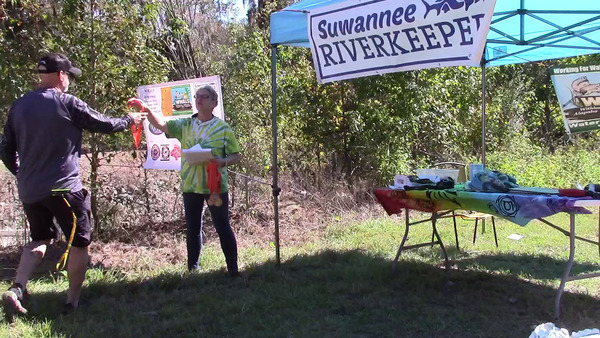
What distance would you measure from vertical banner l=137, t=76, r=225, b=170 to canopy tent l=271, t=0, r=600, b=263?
87 centimetres

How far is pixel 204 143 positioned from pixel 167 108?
1.14 meters

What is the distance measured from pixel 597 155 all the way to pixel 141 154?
10.4 metres

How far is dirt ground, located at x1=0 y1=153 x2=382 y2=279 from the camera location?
6.00 m

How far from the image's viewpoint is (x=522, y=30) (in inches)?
251

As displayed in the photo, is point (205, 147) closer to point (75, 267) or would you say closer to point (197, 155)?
point (197, 155)

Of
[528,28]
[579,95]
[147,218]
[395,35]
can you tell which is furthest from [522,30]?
[147,218]

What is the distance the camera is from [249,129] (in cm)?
806

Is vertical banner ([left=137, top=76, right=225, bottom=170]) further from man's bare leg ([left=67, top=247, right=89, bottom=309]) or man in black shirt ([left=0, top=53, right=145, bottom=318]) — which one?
man's bare leg ([left=67, top=247, right=89, bottom=309])

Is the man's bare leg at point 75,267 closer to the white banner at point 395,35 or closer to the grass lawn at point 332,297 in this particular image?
the grass lawn at point 332,297

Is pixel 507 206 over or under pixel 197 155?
under

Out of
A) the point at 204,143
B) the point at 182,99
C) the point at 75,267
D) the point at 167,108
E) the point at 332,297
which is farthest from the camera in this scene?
the point at 167,108

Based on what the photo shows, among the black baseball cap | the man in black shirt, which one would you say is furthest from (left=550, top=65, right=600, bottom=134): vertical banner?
the black baseball cap

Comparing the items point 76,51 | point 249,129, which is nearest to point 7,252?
point 76,51

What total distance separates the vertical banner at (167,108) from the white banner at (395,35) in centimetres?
140
